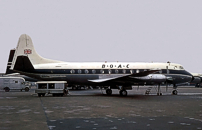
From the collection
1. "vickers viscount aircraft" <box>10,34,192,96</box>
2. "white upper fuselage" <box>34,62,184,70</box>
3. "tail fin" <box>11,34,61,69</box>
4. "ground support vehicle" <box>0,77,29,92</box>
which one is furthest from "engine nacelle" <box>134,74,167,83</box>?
"ground support vehicle" <box>0,77,29,92</box>

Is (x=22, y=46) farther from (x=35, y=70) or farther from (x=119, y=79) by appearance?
(x=119, y=79)

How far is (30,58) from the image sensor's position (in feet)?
109

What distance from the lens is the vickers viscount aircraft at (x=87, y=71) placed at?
3098 cm

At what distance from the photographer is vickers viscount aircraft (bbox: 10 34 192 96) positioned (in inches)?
1220

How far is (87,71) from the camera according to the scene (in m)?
32.5

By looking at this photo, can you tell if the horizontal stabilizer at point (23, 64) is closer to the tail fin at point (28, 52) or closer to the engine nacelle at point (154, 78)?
the tail fin at point (28, 52)

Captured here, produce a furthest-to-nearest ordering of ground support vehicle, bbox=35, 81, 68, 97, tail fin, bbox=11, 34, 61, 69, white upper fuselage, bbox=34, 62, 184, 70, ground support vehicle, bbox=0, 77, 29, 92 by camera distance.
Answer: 1. ground support vehicle, bbox=0, 77, 29, 92
2. tail fin, bbox=11, 34, 61, 69
3. white upper fuselage, bbox=34, 62, 184, 70
4. ground support vehicle, bbox=35, 81, 68, 97

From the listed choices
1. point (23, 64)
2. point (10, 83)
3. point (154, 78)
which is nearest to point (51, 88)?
point (23, 64)

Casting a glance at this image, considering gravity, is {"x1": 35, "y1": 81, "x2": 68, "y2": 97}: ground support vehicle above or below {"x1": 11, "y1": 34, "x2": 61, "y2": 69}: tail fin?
below

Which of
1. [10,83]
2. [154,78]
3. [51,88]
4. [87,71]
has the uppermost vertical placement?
[87,71]

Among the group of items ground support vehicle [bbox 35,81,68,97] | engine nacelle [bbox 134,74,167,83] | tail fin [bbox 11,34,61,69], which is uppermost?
tail fin [bbox 11,34,61,69]

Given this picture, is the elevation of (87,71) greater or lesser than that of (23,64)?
lesser

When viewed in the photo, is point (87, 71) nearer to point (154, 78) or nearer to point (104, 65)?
point (104, 65)

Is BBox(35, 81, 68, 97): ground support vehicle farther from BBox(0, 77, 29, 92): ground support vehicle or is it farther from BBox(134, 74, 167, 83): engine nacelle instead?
BBox(0, 77, 29, 92): ground support vehicle
